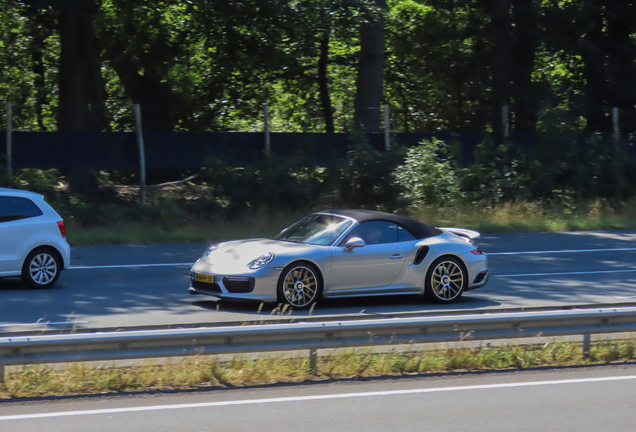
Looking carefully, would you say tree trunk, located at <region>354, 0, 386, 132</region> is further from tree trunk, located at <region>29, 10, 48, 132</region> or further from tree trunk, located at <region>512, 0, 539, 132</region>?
tree trunk, located at <region>29, 10, 48, 132</region>

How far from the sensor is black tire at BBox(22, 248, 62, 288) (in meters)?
11.9

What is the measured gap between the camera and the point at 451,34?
31781 millimetres

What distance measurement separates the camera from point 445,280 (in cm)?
1130

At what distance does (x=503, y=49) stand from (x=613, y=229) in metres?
10.1

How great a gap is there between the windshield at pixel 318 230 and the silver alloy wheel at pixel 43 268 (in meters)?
3.39

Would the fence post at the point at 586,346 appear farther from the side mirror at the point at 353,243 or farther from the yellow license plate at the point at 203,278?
the yellow license plate at the point at 203,278

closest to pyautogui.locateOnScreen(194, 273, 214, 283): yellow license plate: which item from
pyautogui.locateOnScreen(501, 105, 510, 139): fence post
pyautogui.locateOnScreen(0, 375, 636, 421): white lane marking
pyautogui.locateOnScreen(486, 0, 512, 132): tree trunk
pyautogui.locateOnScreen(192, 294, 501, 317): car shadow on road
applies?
pyautogui.locateOnScreen(192, 294, 501, 317): car shadow on road

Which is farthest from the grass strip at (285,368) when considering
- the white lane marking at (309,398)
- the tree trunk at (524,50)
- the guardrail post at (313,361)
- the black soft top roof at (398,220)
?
the tree trunk at (524,50)

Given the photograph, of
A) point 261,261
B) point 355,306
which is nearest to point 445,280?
point 355,306

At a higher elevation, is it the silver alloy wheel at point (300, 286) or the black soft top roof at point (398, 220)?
the black soft top roof at point (398, 220)

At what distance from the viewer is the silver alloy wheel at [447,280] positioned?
36.8ft

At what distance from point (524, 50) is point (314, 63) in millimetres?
8295

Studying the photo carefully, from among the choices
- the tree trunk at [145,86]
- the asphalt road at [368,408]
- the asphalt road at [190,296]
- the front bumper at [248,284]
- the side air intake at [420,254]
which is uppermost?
the tree trunk at [145,86]

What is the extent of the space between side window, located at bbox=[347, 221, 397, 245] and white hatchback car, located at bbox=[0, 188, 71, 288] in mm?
4372
